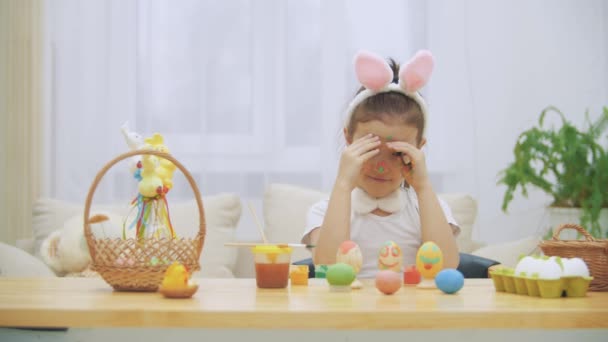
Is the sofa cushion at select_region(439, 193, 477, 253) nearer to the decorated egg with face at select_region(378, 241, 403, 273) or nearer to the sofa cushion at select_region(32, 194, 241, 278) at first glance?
the sofa cushion at select_region(32, 194, 241, 278)

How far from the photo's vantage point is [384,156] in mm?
1624

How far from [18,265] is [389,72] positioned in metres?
1.29

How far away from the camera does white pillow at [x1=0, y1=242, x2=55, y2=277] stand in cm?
206

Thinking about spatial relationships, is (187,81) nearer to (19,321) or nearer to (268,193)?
(268,193)

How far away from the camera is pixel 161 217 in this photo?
1.16m

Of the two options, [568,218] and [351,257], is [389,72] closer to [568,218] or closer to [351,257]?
[351,257]

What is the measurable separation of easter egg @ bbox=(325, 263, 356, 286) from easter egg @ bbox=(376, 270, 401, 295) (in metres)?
0.05

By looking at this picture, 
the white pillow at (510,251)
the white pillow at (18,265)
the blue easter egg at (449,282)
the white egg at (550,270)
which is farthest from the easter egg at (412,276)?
the white pillow at (18,265)

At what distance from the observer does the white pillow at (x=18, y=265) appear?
81.0 inches

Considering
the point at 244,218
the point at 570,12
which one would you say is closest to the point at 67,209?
the point at 244,218

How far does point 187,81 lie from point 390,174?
165 cm

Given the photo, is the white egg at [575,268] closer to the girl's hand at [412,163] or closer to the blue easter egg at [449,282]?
the blue easter egg at [449,282]

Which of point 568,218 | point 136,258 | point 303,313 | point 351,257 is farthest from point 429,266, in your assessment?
point 568,218

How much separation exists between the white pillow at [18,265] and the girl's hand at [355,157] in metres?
1.06
